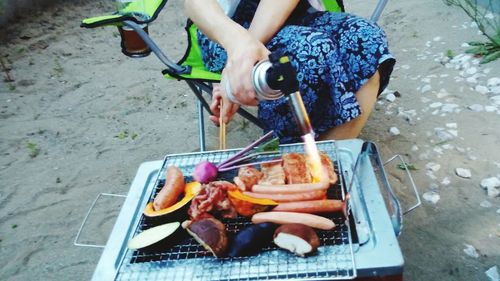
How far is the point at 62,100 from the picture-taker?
412 centimetres

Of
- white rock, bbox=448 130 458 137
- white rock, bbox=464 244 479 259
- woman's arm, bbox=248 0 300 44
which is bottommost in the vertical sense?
white rock, bbox=448 130 458 137

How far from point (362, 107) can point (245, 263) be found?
1.04 meters

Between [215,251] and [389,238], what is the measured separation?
1.73ft

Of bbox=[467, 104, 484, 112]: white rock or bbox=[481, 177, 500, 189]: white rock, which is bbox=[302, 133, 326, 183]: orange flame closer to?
bbox=[481, 177, 500, 189]: white rock

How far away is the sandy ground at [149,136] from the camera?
231 cm

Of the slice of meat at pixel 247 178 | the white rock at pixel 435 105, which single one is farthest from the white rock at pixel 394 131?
the slice of meat at pixel 247 178

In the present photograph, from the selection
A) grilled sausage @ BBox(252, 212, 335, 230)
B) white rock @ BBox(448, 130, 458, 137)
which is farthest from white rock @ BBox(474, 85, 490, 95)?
grilled sausage @ BBox(252, 212, 335, 230)

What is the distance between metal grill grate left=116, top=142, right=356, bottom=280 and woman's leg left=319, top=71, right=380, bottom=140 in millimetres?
610

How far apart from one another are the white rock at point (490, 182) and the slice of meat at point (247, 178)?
1.44 metres

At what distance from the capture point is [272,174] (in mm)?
1679

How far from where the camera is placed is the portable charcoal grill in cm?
127

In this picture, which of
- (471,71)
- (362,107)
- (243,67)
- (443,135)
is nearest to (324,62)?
(362,107)

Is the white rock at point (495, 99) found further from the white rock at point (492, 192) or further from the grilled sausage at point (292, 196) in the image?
the grilled sausage at point (292, 196)

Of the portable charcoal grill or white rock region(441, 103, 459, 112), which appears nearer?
the portable charcoal grill
